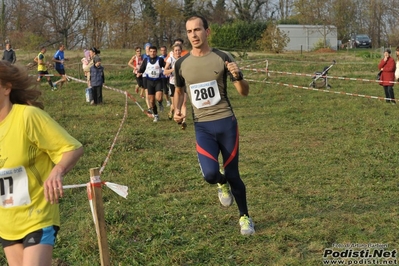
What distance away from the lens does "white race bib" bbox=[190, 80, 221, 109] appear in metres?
5.21

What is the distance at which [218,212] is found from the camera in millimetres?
5996

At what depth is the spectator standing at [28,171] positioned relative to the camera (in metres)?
2.94

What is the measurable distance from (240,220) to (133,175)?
287 cm

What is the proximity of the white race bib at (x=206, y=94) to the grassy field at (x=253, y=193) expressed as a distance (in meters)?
1.25

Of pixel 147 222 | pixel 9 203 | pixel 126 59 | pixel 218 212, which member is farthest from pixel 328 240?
pixel 126 59

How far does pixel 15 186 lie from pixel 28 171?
0.11m

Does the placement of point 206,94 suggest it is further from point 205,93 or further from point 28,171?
point 28,171

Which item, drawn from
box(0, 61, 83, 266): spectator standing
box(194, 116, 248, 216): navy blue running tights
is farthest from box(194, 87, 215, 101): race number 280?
box(0, 61, 83, 266): spectator standing

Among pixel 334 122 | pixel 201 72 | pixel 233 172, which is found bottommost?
pixel 334 122

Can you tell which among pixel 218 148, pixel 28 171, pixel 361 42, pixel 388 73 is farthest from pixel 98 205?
pixel 361 42

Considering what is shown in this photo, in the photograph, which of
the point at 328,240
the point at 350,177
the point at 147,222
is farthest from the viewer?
the point at 350,177

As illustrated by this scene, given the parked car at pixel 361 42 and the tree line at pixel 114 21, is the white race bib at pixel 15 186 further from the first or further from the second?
the parked car at pixel 361 42

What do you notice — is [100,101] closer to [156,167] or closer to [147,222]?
[156,167]

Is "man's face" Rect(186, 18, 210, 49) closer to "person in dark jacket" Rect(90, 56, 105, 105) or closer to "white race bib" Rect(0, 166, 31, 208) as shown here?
"white race bib" Rect(0, 166, 31, 208)
